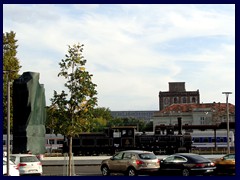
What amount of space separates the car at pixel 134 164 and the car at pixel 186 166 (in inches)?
31.9

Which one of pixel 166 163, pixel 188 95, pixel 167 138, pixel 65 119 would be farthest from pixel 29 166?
pixel 188 95

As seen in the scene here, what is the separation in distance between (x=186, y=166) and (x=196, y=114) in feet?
375

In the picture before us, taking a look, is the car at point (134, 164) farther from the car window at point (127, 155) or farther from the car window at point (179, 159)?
the car window at point (179, 159)

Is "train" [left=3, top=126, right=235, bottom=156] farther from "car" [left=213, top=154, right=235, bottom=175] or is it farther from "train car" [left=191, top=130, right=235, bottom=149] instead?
"car" [left=213, top=154, right=235, bottom=175]

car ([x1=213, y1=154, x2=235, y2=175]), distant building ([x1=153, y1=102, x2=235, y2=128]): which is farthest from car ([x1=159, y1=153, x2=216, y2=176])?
distant building ([x1=153, y1=102, x2=235, y2=128])

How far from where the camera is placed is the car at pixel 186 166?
2553cm

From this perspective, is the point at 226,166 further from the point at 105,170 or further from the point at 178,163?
the point at 105,170

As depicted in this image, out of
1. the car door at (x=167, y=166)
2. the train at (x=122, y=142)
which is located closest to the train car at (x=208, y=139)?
the train at (x=122, y=142)

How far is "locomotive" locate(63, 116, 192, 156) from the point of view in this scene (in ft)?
190

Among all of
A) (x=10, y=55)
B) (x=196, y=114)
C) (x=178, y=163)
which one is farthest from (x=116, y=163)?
(x=196, y=114)

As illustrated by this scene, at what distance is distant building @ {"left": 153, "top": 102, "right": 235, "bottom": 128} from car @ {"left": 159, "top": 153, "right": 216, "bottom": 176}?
105403mm

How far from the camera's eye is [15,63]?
50.2 meters

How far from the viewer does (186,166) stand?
2567cm

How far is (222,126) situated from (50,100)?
44.9 metres
